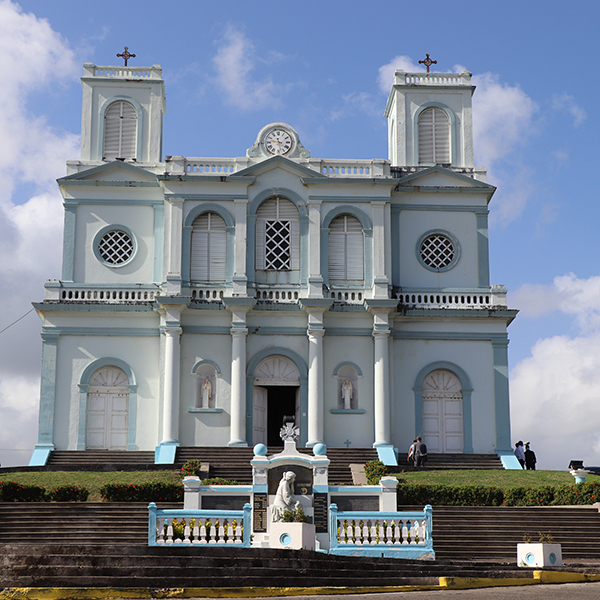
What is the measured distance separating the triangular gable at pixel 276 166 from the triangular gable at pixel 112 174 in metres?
3.40

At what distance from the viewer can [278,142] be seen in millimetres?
34875

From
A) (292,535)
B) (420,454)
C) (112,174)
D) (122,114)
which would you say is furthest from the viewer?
(122,114)

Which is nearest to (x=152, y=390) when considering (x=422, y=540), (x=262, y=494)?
(x=262, y=494)

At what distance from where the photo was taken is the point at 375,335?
3272 centimetres

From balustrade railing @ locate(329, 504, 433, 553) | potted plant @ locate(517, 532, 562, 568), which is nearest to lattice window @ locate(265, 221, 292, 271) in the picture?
balustrade railing @ locate(329, 504, 433, 553)

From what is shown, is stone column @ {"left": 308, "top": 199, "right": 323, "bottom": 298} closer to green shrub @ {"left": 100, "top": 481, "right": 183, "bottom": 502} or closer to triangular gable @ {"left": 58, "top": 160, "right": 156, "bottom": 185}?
triangular gable @ {"left": 58, "top": 160, "right": 156, "bottom": 185}

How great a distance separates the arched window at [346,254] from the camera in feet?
111

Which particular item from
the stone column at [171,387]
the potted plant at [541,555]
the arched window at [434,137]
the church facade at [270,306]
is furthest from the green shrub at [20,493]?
the arched window at [434,137]

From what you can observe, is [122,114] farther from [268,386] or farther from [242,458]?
[242,458]

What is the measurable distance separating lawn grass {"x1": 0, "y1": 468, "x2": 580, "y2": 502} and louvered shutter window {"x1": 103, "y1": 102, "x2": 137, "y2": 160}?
1280 centimetres

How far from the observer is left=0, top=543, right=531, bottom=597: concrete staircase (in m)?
14.9

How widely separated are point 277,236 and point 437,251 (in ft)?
19.2

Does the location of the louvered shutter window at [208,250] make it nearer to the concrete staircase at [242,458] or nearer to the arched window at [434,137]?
the concrete staircase at [242,458]

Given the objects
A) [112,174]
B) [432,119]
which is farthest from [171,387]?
[432,119]
